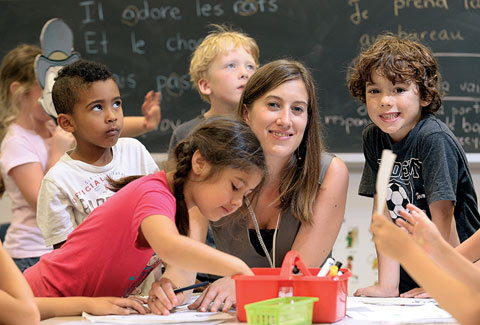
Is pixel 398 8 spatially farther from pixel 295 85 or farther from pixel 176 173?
pixel 176 173

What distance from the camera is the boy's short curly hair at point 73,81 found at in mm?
2230

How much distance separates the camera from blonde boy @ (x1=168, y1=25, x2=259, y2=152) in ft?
9.75

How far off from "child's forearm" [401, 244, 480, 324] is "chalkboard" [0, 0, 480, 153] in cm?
250

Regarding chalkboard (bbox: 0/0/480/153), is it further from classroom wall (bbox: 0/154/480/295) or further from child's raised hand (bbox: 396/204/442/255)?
child's raised hand (bbox: 396/204/442/255)

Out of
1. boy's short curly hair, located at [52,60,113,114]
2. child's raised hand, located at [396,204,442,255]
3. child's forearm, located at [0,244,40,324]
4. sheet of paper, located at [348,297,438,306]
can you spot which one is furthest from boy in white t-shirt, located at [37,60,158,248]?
child's raised hand, located at [396,204,442,255]

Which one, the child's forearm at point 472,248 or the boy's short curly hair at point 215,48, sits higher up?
the boy's short curly hair at point 215,48

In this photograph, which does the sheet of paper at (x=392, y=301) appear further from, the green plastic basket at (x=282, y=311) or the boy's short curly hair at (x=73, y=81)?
the boy's short curly hair at (x=73, y=81)

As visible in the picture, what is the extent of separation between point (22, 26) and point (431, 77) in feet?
9.09

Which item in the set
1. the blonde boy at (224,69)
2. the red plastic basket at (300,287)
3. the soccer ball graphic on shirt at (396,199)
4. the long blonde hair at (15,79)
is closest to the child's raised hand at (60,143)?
the long blonde hair at (15,79)

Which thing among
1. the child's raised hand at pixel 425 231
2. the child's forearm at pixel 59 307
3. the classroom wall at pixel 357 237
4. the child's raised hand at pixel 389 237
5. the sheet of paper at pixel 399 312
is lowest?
the classroom wall at pixel 357 237

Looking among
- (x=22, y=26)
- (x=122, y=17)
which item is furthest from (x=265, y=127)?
(x=22, y=26)

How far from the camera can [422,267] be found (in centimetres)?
120

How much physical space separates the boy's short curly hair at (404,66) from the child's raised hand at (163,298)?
1.18 metres

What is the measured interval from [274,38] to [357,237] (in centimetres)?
134
